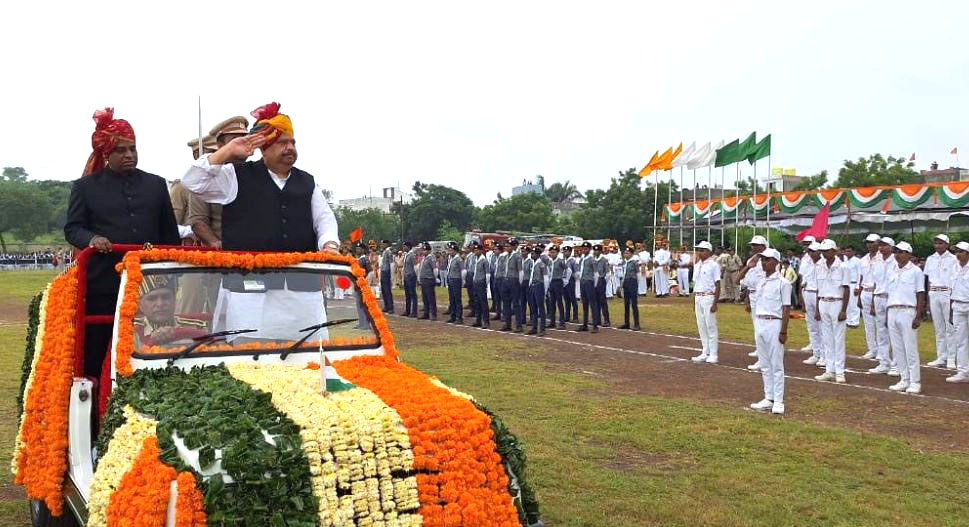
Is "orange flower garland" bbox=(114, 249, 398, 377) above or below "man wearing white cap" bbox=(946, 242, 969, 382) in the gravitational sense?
above

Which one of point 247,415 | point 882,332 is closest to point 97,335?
point 247,415

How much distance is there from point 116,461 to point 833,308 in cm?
1117

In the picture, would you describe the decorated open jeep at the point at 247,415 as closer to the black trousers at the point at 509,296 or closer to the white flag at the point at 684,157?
the black trousers at the point at 509,296

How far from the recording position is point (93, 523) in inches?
138

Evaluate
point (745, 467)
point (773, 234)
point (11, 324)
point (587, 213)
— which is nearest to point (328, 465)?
point (745, 467)

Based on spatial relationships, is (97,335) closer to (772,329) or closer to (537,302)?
(772,329)

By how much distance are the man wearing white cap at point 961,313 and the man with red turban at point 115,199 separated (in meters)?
11.2

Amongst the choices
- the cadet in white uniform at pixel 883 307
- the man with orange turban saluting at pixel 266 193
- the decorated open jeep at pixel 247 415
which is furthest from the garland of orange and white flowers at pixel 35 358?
the cadet in white uniform at pixel 883 307

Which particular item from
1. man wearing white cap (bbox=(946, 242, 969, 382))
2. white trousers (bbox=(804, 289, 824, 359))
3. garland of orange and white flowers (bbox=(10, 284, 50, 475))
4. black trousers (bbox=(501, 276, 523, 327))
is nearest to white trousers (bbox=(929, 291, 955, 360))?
man wearing white cap (bbox=(946, 242, 969, 382))

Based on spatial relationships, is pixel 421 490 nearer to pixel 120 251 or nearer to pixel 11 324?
pixel 120 251

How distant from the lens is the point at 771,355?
996 cm

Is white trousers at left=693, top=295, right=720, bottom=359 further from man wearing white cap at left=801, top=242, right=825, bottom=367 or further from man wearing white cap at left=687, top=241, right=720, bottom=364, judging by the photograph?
man wearing white cap at left=801, top=242, right=825, bottom=367

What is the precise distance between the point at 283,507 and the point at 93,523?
956mm

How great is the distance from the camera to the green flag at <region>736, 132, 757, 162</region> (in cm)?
2550
